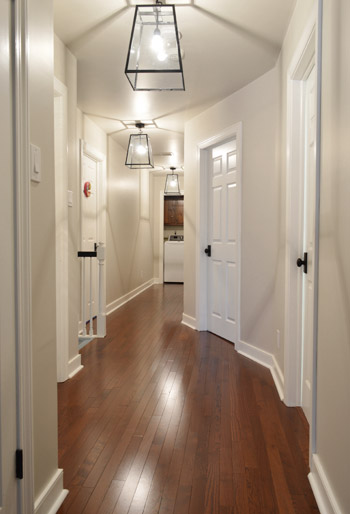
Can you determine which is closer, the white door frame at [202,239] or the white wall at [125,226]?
the white door frame at [202,239]

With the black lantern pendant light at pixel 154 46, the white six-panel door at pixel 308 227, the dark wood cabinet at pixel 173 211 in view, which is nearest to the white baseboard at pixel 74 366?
the white six-panel door at pixel 308 227

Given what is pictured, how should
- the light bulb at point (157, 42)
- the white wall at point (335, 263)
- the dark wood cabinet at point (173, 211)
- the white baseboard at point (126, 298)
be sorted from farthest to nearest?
the dark wood cabinet at point (173, 211), the white baseboard at point (126, 298), the light bulb at point (157, 42), the white wall at point (335, 263)

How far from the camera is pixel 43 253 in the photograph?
1.53 metres

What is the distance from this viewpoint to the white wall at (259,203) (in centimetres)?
323

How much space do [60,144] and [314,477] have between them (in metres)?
2.66

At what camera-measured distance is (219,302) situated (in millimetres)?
4359

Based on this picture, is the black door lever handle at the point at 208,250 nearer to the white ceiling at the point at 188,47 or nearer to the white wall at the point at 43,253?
the white ceiling at the point at 188,47

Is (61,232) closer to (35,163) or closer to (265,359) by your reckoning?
(35,163)

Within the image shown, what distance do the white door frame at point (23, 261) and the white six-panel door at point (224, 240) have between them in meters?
2.71

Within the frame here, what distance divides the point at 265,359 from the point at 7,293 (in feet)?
8.49

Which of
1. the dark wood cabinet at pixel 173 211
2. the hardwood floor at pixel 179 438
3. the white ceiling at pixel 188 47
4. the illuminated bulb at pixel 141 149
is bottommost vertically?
the hardwood floor at pixel 179 438

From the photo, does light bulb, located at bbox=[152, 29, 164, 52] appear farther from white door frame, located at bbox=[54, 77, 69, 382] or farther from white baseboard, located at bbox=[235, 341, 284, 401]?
white baseboard, located at bbox=[235, 341, 284, 401]

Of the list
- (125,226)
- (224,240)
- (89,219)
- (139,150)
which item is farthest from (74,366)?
(125,226)

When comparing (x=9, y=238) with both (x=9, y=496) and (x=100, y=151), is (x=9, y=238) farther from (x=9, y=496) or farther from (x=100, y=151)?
(x=100, y=151)
